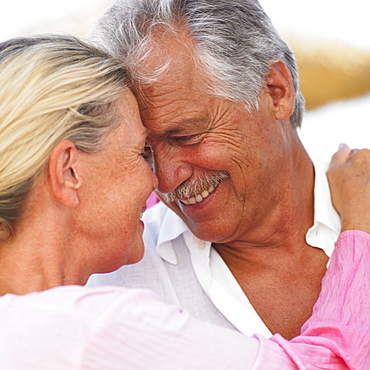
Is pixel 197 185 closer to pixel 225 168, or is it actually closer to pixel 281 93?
pixel 225 168

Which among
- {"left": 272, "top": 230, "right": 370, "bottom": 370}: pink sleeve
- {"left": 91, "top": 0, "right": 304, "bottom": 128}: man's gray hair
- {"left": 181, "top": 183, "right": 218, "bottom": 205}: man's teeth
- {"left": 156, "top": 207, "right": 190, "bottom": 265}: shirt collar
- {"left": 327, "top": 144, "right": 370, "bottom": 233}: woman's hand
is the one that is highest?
{"left": 91, "top": 0, "right": 304, "bottom": 128}: man's gray hair

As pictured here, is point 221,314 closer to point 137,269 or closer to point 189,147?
point 137,269

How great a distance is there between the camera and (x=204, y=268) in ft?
7.38

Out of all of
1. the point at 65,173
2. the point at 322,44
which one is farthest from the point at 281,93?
the point at 322,44

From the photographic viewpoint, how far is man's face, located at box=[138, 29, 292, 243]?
2068mm

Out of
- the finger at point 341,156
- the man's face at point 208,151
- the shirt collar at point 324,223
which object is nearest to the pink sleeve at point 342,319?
the shirt collar at point 324,223

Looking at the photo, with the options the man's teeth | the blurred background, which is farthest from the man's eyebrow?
the blurred background

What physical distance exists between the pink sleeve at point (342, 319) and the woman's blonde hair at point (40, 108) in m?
0.75

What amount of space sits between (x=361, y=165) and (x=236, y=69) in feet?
2.18

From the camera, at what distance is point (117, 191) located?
172 cm

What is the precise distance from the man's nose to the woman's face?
31cm

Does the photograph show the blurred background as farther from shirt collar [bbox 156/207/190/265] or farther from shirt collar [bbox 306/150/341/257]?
shirt collar [bbox 156/207/190/265]

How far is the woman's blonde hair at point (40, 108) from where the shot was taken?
5.08 feet

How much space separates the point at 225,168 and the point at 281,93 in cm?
37
